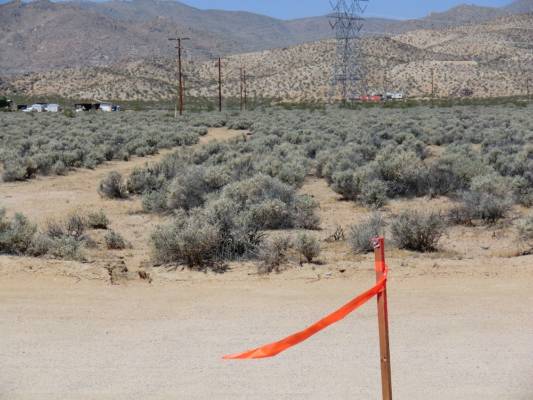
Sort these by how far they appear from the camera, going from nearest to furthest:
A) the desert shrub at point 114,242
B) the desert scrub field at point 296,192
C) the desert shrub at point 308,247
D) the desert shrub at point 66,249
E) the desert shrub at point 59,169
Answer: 1. the desert shrub at point 308,247
2. the desert scrub field at point 296,192
3. the desert shrub at point 66,249
4. the desert shrub at point 114,242
5. the desert shrub at point 59,169

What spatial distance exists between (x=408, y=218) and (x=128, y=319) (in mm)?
6089

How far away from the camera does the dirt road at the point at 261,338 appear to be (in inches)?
258

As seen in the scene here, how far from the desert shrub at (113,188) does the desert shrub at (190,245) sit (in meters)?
8.15

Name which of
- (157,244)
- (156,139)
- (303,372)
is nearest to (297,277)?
(157,244)

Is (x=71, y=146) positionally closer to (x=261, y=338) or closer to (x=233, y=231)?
(x=233, y=231)

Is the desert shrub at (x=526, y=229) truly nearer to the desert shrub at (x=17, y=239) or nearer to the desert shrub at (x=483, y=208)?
the desert shrub at (x=483, y=208)

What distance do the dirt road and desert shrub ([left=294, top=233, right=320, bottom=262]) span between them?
3.13 ft

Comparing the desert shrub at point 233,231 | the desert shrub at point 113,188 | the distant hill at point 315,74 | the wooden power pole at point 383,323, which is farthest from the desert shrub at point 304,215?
the distant hill at point 315,74

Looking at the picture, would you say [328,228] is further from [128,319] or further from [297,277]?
[128,319]

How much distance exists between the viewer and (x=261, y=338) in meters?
7.88

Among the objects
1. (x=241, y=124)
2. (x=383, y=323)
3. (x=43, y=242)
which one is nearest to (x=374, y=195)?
(x=43, y=242)

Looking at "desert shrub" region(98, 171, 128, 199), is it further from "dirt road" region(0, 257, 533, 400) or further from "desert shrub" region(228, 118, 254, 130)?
"desert shrub" region(228, 118, 254, 130)

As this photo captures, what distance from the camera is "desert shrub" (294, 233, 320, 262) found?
456 inches

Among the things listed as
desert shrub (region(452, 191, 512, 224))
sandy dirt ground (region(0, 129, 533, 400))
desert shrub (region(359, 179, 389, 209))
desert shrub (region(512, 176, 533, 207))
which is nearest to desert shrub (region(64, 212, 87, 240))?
sandy dirt ground (region(0, 129, 533, 400))
